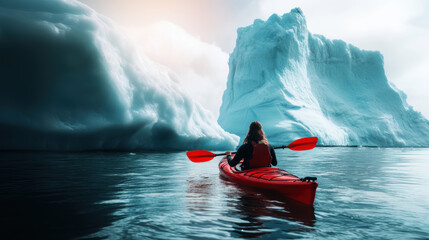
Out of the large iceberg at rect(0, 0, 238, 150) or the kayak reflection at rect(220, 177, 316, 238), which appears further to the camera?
the large iceberg at rect(0, 0, 238, 150)

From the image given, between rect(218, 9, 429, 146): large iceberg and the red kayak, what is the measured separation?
61.6 feet

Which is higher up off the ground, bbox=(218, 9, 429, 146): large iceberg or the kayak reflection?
bbox=(218, 9, 429, 146): large iceberg

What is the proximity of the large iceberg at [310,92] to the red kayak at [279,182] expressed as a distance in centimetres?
1878

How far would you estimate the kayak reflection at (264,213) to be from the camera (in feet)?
7.13

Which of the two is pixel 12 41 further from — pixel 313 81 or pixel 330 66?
pixel 330 66

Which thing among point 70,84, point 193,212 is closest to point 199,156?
point 193,212

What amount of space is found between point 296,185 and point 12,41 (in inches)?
350

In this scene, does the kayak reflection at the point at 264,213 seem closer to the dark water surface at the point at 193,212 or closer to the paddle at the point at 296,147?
the dark water surface at the point at 193,212

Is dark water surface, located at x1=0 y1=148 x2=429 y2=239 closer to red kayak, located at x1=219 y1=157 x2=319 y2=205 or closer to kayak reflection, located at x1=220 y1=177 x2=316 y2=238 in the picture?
kayak reflection, located at x1=220 y1=177 x2=316 y2=238

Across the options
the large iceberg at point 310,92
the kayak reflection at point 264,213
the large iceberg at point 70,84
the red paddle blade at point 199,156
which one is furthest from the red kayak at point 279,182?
the large iceberg at point 310,92

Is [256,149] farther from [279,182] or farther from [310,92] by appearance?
[310,92]

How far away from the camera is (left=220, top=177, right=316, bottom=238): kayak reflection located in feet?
7.13

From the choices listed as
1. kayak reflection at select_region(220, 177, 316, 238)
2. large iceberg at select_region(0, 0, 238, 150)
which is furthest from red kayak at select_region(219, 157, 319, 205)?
large iceberg at select_region(0, 0, 238, 150)

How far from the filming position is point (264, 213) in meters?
2.68
